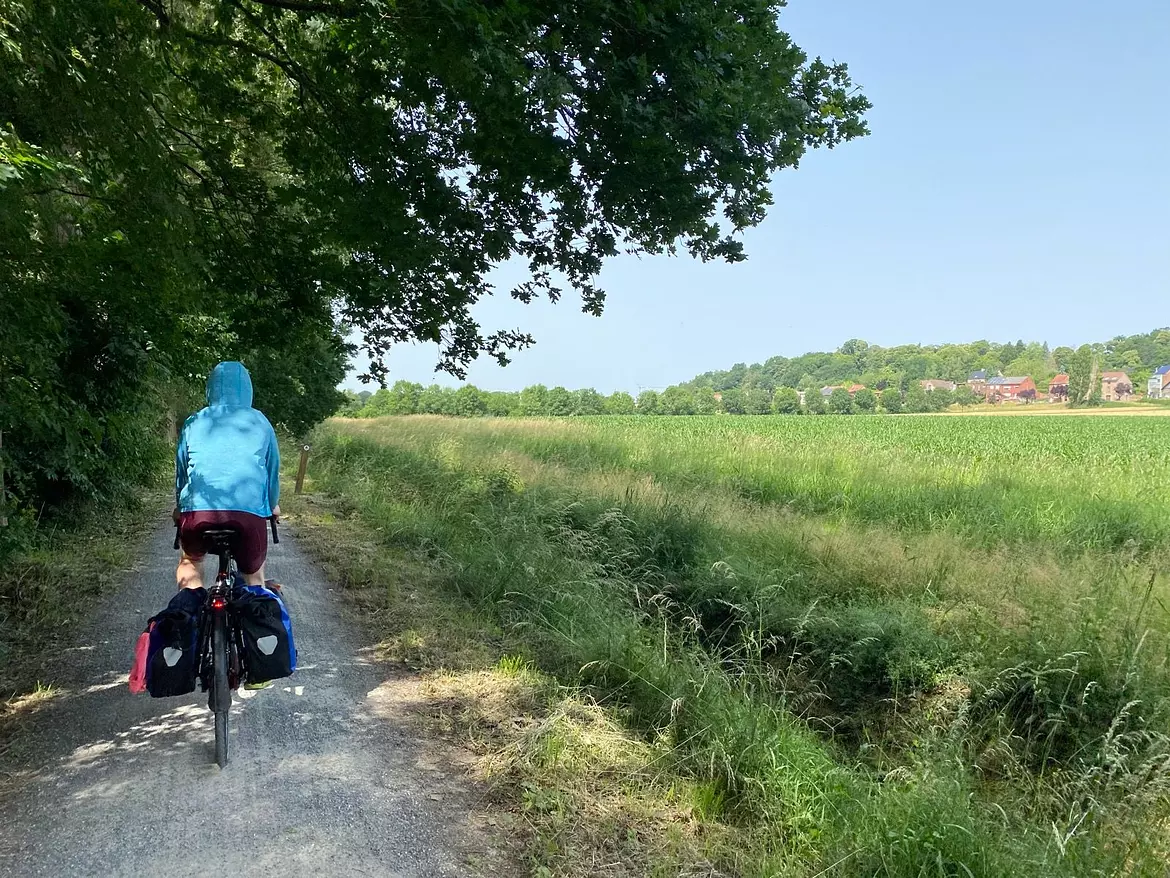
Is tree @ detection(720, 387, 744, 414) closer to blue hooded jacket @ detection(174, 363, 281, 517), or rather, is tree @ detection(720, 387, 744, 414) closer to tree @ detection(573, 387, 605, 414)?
tree @ detection(573, 387, 605, 414)

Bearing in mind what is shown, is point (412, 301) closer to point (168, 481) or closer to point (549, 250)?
point (549, 250)

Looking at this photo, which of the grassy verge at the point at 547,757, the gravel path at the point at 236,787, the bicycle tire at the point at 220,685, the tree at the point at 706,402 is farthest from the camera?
the tree at the point at 706,402

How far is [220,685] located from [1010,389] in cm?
10212

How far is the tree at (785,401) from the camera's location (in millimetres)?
66000

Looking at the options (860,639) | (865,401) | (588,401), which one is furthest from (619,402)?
(860,639)

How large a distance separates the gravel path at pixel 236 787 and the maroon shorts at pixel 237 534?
1.00 m

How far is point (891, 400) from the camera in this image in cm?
7238

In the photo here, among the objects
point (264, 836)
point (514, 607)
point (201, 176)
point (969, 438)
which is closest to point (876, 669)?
point (514, 607)

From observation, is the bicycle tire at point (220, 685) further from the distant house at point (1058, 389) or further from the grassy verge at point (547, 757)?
the distant house at point (1058, 389)

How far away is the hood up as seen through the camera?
3.97 metres

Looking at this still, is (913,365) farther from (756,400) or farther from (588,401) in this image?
(588,401)

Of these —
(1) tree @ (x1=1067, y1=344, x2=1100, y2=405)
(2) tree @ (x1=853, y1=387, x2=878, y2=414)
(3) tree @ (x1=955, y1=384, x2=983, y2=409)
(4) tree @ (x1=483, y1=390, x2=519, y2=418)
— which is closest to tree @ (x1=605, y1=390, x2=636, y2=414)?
(4) tree @ (x1=483, y1=390, x2=519, y2=418)

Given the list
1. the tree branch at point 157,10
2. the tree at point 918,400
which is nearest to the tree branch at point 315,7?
the tree branch at point 157,10

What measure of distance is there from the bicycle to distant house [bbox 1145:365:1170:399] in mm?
99834
